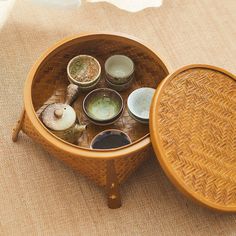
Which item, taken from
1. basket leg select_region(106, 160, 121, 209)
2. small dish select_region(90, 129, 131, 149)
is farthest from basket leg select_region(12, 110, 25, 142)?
basket leg select_region(106, 160, 121, 209)

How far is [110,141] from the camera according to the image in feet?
5.00

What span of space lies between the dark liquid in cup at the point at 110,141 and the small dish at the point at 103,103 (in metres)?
0.09

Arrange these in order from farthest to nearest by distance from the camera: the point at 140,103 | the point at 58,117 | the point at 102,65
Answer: the point at 102,65
the point at 140,103
the point at 58,117

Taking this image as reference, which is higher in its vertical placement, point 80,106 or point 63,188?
point 80,106

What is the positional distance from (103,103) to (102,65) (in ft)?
0.61

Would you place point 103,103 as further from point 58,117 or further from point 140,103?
point 58,117

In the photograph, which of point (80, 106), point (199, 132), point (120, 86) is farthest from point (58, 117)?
point (199, 132)

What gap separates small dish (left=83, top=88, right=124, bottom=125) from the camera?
1599 millimetres

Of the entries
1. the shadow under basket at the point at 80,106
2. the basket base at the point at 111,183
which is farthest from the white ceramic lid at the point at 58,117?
the basket base at the point at 111,183

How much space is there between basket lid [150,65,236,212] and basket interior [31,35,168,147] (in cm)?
13

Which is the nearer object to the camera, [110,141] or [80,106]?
[110,141]

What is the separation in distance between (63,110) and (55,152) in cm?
16

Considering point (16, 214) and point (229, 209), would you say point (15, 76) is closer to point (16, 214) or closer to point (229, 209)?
point (16, 214)

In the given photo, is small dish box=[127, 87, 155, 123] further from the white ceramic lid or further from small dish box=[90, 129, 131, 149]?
the white ceramic lid
